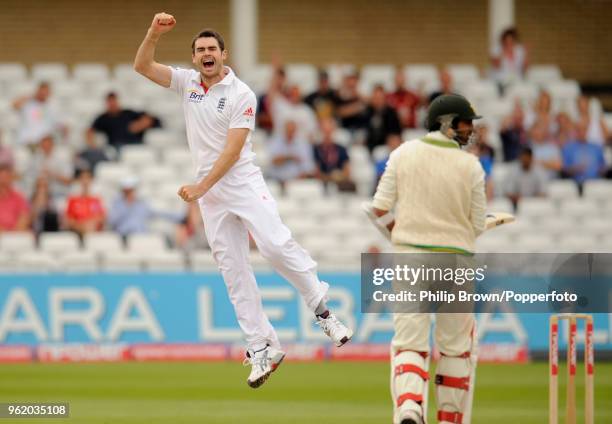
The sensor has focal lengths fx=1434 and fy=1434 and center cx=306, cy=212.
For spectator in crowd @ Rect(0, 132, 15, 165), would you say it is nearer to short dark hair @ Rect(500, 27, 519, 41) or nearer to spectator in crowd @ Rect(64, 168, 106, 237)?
spectator in crowd @ Rect(64, 168, 106, 237)

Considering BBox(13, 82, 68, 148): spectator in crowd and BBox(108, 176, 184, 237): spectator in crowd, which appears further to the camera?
BBox(13, 82, 68, 148): spectator in crowd

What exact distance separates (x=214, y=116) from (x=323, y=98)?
31.0ft

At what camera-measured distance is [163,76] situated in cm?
977

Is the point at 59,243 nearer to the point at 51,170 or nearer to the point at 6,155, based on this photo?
the point at 51,170

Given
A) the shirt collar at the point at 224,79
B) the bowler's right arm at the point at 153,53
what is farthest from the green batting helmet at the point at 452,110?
the bowler's right arm at the point at 153,53

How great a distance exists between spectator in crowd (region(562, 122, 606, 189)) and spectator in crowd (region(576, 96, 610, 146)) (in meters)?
0.15

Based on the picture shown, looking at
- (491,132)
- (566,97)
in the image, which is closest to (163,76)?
(491,132)

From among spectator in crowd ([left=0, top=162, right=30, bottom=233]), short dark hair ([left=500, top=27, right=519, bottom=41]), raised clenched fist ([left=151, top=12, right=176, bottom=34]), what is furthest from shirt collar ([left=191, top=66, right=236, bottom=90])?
short dark hair ([left=500, top=27, right=519, bottom=41])

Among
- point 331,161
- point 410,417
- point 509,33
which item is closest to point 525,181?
point 331,161

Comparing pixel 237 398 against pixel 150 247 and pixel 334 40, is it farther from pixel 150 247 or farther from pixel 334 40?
pixel 334 40

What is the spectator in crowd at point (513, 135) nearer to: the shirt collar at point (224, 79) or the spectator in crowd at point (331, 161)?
the spectator in crowd at point (331, 161)

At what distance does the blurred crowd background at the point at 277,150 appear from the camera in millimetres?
16734

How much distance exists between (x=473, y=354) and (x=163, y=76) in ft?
9.25

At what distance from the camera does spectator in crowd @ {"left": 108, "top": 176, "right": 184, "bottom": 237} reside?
1678 centimetres
